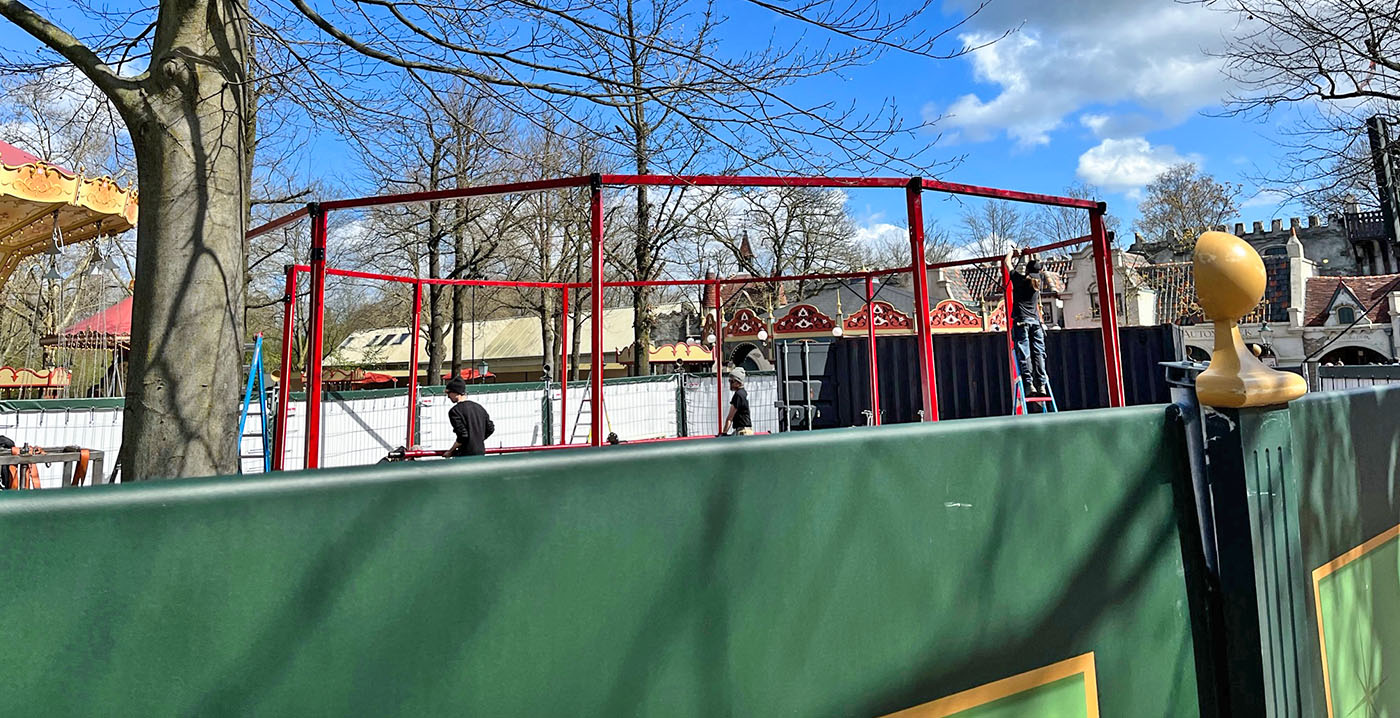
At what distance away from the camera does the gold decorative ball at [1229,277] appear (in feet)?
7.59

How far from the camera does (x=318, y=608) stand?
1.16 m

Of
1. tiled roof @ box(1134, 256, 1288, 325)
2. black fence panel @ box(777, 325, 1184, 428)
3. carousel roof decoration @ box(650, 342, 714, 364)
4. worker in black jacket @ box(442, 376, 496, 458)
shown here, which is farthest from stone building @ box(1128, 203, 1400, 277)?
worker in black jacket @ box(442, 376, 496, 458)

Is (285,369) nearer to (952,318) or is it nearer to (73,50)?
(73,50)

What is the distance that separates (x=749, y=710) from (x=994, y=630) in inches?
26.9

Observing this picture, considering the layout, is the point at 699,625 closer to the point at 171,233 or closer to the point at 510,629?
the point at 510,629

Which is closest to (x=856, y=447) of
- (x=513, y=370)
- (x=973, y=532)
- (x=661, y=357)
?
(x=973, y=532)

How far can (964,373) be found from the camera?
48.9 ft

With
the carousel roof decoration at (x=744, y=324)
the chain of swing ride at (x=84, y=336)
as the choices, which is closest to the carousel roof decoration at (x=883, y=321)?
the carousel roof decoration at (x=744, y=324)

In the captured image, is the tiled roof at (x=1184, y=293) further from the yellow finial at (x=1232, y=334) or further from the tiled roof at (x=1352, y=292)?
the yellow finial at (x=1232, y=334)

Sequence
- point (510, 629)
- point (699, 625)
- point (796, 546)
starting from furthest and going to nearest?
point (796, 546) < point (699, 625) < point (510, 629)

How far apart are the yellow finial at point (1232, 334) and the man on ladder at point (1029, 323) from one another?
7.06 m

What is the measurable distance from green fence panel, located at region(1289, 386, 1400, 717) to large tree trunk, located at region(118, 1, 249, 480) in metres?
4.80

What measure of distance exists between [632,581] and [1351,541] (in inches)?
110

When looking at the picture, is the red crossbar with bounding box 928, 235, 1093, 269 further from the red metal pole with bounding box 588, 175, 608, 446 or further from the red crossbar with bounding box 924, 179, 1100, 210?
the red metal pole with bounding box 588, 175, 608, 446
